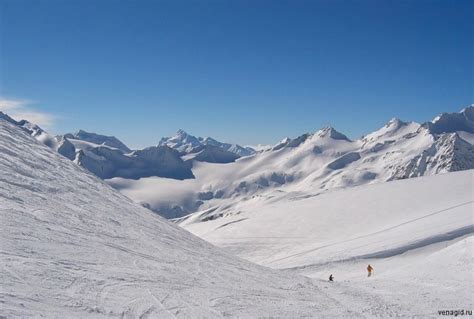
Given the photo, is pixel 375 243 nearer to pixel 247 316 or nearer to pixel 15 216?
pixel 247 316

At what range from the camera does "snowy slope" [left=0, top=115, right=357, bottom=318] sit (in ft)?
51.1

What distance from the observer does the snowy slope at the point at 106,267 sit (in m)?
15.6

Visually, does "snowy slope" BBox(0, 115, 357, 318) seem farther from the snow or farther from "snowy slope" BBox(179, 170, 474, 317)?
"snowy slope" BBox(179, 170, 474, 317)

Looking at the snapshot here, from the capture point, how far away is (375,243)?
158 ft

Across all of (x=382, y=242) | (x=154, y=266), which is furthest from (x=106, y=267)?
(x=382, y=242)

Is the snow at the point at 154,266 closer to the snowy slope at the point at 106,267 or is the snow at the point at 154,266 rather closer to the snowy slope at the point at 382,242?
the snowy slope at the point at 106,267

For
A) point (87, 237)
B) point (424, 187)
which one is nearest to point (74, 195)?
point (87, 237)

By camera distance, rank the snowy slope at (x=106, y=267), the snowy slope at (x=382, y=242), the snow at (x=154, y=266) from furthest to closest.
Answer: the snowy slope at (x=382, y=242), the snow at (x=154, y=266), the snowy slope at (x=106, y=267)

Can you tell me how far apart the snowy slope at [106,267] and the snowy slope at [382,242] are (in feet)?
15.8

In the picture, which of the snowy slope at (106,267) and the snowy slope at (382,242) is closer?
the snowy slope at (106,267)

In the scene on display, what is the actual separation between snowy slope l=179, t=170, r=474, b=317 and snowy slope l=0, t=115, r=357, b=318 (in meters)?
4.82


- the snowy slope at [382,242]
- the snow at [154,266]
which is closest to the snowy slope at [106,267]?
the snow at [154,266]

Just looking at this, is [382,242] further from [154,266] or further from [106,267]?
[106,267]

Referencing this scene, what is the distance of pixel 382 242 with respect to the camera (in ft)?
157
